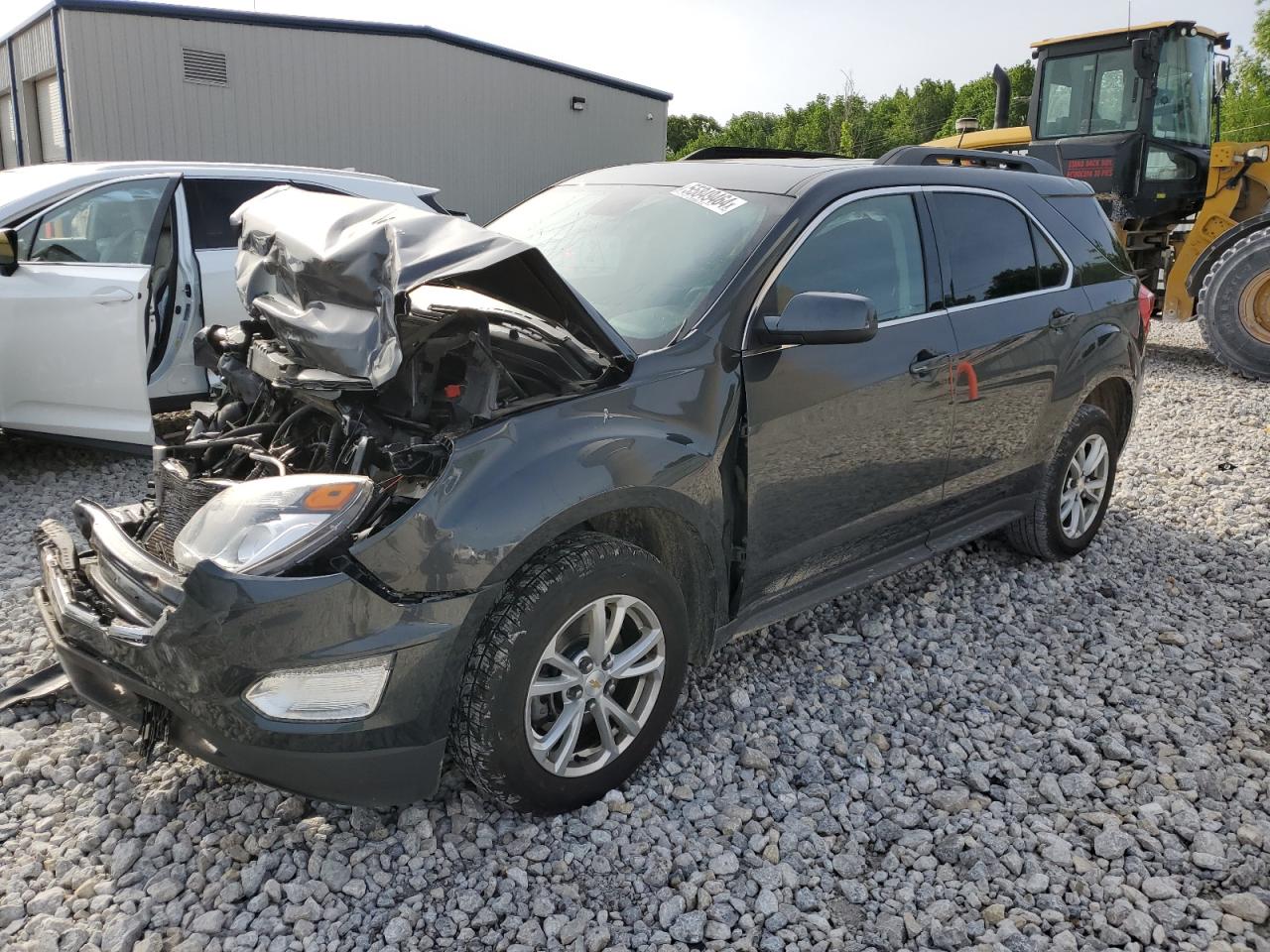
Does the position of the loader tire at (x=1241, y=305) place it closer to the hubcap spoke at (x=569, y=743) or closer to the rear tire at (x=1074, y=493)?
the rear tire at (x=1074, y=493)

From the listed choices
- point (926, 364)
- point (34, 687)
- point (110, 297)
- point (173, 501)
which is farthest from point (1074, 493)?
point (110, 297)

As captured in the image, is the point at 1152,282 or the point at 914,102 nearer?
the point at 1152,282

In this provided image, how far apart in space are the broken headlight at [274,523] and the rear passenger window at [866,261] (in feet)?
4.78

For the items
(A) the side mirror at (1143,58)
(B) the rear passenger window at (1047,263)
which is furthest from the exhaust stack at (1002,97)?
(B) the rear passenger window at (1047,263)

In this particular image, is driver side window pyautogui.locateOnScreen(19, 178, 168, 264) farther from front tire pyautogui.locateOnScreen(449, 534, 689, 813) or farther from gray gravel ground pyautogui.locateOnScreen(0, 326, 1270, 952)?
front tire pyautogui.locateOnScreen(449, 534, 689, 813)

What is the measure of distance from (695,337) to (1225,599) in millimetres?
3097

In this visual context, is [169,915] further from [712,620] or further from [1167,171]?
[1167,171]

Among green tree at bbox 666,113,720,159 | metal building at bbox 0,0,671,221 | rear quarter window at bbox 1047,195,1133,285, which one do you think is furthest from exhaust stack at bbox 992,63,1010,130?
green tree at bbox 666,113,720,159

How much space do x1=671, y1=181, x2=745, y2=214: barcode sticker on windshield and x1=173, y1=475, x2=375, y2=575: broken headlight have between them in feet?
5.39

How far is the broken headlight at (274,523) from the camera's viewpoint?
2301mm

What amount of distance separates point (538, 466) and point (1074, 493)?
323 centimetres

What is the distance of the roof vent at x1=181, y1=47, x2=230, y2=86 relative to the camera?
50.3ft

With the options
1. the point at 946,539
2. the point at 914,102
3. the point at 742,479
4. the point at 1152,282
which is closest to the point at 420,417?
the point at 742,479

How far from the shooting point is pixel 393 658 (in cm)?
237
